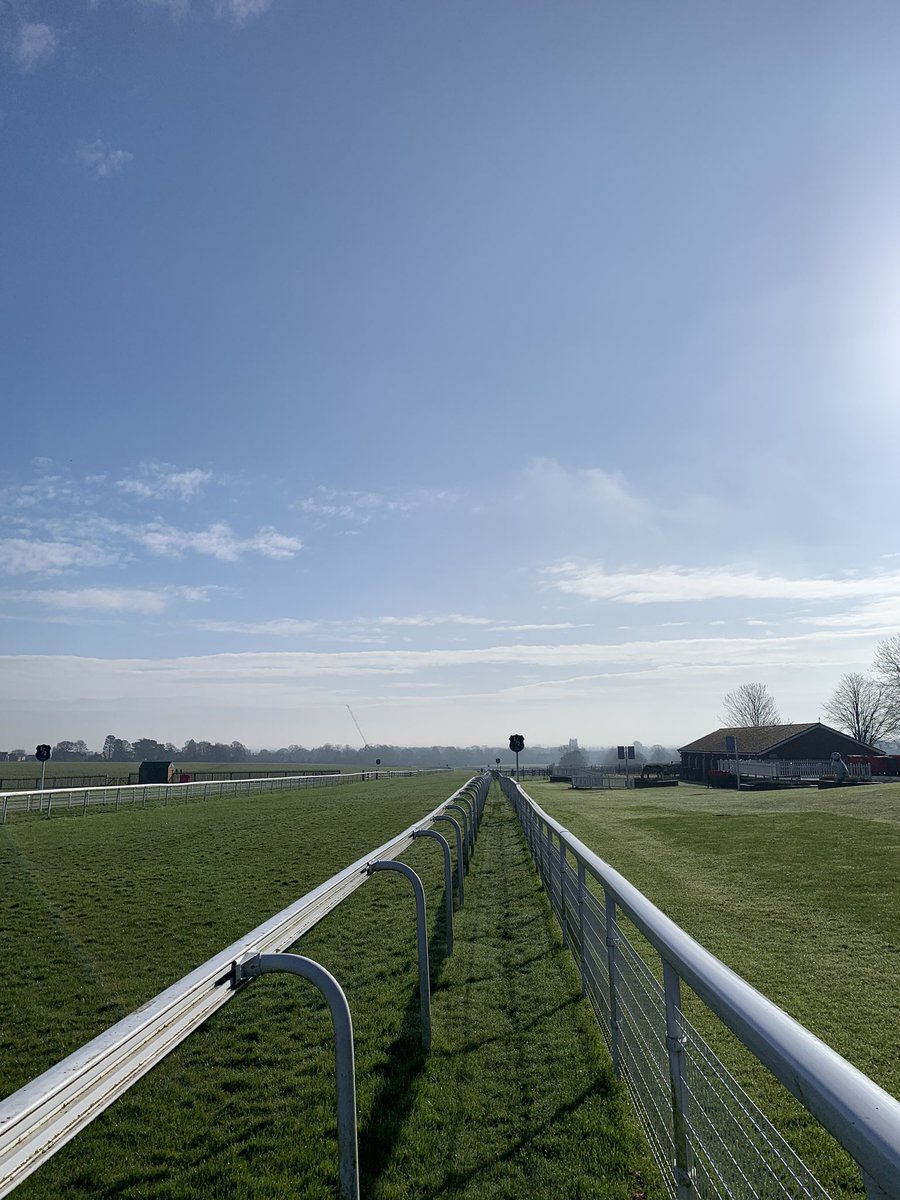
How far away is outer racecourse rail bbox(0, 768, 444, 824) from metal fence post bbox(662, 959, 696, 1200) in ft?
62.3

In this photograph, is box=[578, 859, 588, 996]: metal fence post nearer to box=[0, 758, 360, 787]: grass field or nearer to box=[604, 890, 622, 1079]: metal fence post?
box=[604, 890, 622, 1079]: metal fence post

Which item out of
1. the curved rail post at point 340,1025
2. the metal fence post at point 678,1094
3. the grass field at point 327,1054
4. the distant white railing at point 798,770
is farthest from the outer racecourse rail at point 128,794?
the distant white railing at point 798,770

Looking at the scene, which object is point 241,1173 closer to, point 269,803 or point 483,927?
point 483,927

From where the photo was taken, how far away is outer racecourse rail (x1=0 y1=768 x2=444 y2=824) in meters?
21.2

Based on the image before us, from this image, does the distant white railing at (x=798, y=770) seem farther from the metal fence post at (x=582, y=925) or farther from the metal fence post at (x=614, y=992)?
the metal fence post at (x=614, y=992)

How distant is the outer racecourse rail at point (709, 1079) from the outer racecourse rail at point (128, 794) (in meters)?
17.9

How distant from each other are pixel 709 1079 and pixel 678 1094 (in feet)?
3.42

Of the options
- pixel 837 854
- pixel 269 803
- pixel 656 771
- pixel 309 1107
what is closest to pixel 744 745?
pixel 656 771

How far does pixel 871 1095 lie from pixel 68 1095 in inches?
62.3

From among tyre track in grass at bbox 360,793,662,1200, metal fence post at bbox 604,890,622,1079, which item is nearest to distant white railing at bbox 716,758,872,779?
tyre track in grass at bbox 360,793,662,1200

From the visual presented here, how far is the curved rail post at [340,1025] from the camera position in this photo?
2.42 m

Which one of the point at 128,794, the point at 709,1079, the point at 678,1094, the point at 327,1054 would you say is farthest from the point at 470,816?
the point at 128,794

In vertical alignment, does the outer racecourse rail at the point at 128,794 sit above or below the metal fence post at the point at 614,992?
below

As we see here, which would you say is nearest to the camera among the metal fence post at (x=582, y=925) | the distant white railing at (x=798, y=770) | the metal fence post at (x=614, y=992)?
the metal fence post at (x=614, y=992)
